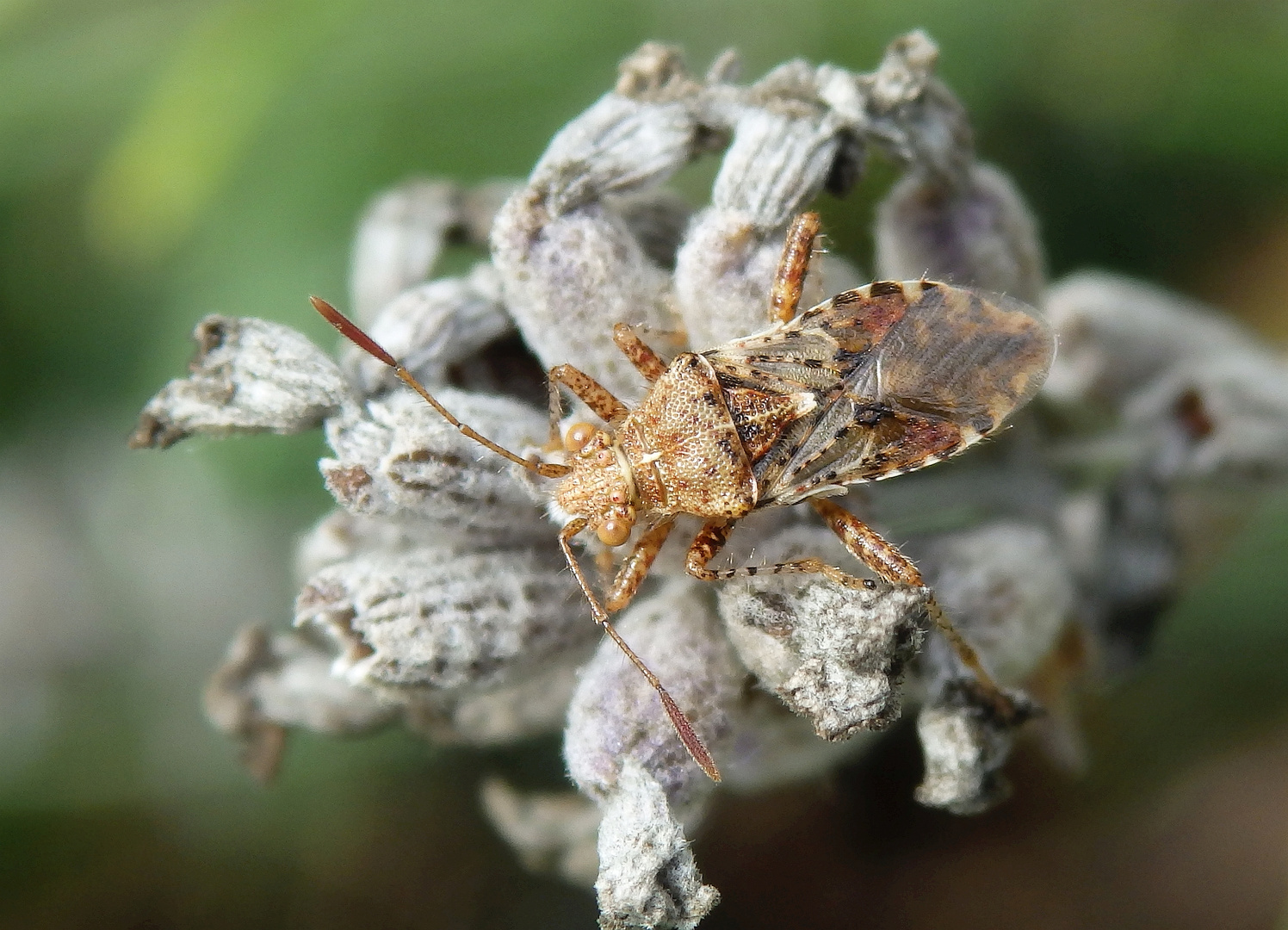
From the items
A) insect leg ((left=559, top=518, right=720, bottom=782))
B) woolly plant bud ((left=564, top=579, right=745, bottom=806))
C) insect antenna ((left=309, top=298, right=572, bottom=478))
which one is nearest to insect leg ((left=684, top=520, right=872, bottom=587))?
woolly plant bud ((left=564, top=579, right=745, bottom=806))

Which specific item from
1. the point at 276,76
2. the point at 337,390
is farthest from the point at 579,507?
the point at 276,76

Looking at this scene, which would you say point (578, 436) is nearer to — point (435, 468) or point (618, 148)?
point (435, 468)

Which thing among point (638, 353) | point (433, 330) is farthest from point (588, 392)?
point (433, 330)

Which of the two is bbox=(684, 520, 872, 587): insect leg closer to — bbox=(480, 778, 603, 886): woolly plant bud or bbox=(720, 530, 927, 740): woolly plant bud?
bbox=(720, 530, 927, 740): woolly plant bud

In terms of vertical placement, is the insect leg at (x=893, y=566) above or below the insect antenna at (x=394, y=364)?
below

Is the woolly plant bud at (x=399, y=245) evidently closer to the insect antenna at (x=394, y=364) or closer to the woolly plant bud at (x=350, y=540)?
the insect antenna at (x=394, y=364)

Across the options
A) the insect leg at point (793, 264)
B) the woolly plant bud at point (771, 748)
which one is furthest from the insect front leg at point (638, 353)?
the woolly plant bud at point (771, 748)
